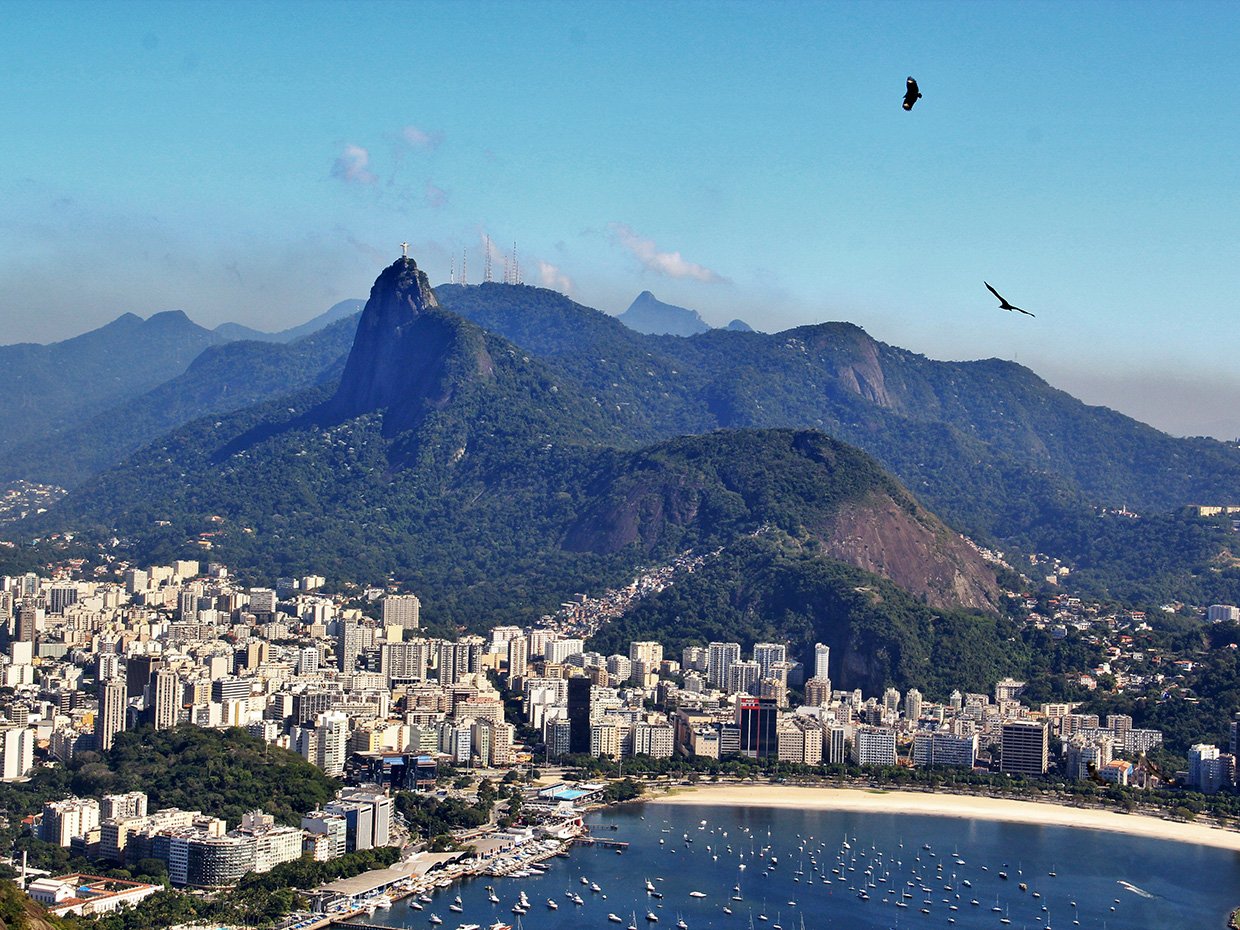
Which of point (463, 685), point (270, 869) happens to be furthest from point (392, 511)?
point (270, 869)

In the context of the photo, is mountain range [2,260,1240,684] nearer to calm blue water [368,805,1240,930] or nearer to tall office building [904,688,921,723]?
tall office building [904,688,921,723]

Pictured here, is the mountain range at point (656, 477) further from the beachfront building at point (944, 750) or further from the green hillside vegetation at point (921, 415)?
the beachfront building at point (944, 750)

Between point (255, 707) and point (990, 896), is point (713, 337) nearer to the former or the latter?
point (255, 707)

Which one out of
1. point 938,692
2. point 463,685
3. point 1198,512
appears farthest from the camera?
point 1198,512

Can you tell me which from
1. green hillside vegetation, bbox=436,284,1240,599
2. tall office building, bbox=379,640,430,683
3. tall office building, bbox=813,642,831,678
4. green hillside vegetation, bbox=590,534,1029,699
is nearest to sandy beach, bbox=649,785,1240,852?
tall office building, bbox=379,640,430,683

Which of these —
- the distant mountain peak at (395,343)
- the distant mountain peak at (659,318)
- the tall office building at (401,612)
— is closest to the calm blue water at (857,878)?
the tall office building at (401,612)

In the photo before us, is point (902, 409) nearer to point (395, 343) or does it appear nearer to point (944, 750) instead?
point (395, 343)
